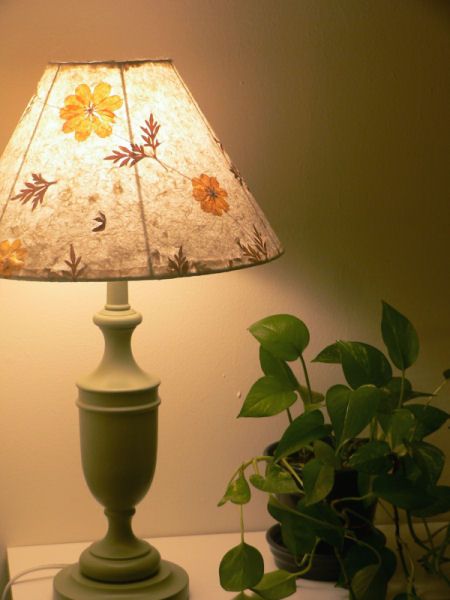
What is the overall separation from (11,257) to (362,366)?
0.40 metres

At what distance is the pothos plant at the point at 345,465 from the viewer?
104cm

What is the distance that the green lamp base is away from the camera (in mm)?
1136

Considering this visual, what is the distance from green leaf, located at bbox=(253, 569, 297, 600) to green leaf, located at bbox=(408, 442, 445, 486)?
7.6 inches

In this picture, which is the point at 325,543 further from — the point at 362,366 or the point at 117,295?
the point at 117,295

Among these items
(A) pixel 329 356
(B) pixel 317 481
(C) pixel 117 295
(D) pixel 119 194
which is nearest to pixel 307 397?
(A) pixel 329 356

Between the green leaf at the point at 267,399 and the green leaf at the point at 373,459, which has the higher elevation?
the green leaf at the point at 267,399

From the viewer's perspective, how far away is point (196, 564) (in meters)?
1.28

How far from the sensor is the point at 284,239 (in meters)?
1.34

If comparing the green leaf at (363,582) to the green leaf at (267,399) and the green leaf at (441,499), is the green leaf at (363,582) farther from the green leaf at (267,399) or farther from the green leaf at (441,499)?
the green leaf at (267,399)

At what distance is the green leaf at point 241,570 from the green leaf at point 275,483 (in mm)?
69

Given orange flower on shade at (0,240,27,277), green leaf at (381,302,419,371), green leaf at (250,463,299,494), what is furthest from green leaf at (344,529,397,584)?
orange flower on shade at (0,240,27,277)

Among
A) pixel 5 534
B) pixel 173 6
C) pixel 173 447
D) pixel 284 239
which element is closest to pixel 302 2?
pixel 173 6

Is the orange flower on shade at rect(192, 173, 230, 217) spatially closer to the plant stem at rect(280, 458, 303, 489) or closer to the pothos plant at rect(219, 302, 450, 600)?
the pothos plant at rect(219, 302, 450, 600)

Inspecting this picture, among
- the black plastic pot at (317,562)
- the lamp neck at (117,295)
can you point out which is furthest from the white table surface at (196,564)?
the lamp neck at (117,295)
